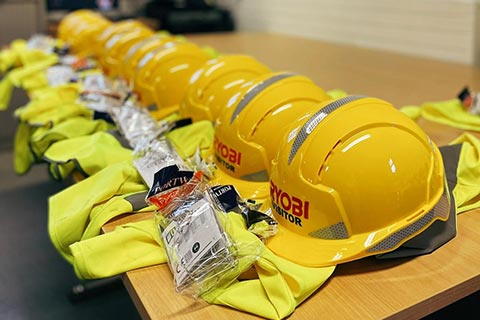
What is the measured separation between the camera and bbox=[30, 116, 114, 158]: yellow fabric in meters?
1.34

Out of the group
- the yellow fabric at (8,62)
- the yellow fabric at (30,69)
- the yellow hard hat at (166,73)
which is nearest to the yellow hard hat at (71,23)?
the yellow fabric at (8,62)

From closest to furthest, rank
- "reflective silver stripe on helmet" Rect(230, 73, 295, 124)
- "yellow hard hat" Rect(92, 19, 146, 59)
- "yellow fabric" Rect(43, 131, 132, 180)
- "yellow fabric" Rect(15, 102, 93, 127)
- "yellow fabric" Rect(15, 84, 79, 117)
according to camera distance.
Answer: "reflective silver stripe on helmet" Rect(230, 73, 295, 124) < "yellow fabric" Rect(43, 131, 132, 180) < "yellow fabric" Rect(15, 102, 93, 127) < "yellow fabric" Rect(15, 84, 79, 117) < "yellow hard hat" Rect(92, 19, 146, 59)

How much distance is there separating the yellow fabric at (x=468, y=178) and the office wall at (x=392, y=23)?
3.93 ft

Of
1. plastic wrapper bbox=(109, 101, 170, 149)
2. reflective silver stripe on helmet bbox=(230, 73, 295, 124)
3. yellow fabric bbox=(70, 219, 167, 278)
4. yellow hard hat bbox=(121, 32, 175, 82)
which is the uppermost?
reflective silver stripe on helmet bbox=(230, 73, 295, 124)

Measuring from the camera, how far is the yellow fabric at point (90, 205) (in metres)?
0.93

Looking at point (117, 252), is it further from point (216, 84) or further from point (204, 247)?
point (216, 84)

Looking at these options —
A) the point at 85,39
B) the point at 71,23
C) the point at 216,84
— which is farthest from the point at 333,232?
the point at 71,23

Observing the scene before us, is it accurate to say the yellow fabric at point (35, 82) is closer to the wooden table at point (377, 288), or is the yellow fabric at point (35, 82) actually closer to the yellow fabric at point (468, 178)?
the wooden table at point (377, 288)

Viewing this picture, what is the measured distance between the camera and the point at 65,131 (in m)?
1.36

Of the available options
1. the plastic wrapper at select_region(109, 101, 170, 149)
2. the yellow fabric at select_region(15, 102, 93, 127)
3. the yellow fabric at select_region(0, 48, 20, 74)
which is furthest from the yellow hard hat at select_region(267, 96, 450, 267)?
the yellow fabric at select_region(0, 48, 20, 74)

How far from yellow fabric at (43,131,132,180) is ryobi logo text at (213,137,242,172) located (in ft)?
0.72

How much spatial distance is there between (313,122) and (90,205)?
424mm

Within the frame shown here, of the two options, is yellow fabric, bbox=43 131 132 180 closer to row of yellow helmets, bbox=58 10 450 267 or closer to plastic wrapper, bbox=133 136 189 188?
plastic wrapper, bbox=133 136 189 188

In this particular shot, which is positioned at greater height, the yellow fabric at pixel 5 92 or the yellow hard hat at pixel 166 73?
the yellow hard hat at pixel 166 73
